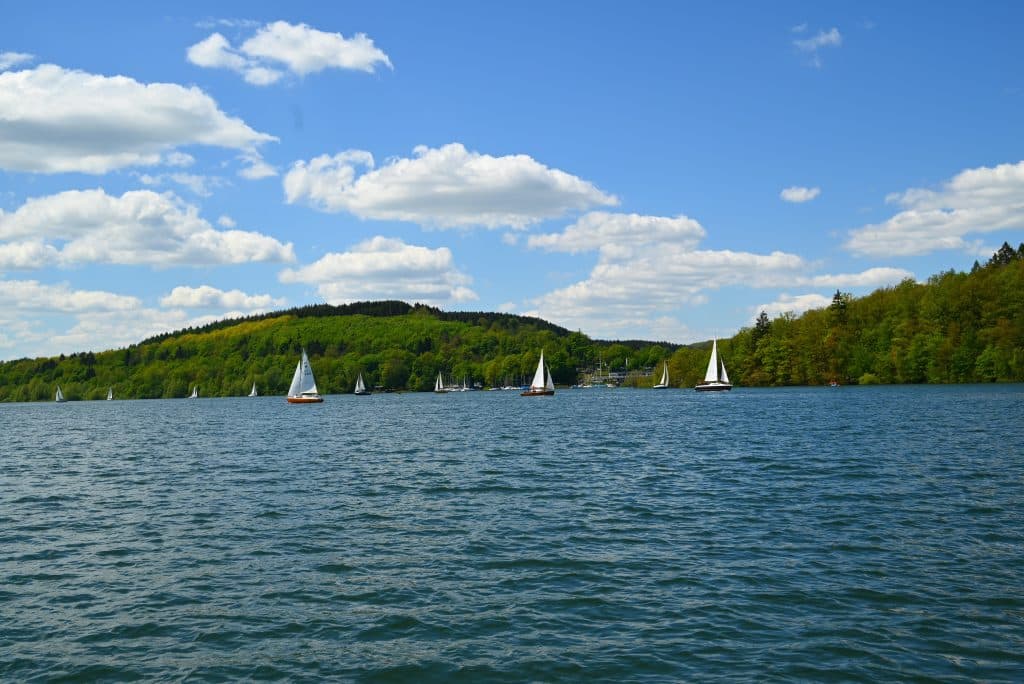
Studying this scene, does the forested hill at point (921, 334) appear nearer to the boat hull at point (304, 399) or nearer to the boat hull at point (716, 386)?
the boat hull at point (716, 386)

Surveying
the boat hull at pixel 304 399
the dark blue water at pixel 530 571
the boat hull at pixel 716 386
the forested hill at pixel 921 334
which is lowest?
the dark blue water at pixel 530 571

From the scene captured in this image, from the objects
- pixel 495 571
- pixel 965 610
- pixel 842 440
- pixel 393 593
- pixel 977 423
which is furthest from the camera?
pixel 977 423

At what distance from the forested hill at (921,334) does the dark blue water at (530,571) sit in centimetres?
12546

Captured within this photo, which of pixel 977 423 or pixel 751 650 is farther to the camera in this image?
pixel 977 423

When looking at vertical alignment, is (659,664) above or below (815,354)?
below

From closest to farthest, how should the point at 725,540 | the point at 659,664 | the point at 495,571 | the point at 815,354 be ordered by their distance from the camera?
the point at 659,664
the point at 495,571
the point at 725,540
the point at 815,354

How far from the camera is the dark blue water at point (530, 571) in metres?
14.0

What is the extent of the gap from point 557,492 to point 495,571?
516 inches

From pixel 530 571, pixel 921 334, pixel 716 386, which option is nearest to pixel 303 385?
pixel 716 386

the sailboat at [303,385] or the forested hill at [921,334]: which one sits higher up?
the forested hill at [921,334]

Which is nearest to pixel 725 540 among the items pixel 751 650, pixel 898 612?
pixel 898 612

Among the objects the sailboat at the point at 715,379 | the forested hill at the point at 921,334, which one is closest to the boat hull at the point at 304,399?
the sailboat at the point at 715,379

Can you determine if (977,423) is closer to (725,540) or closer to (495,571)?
(725,540)

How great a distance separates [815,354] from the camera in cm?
19038
